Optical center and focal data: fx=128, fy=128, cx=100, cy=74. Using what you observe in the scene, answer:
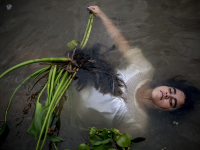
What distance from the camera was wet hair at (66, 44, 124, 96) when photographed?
1332 millimetres

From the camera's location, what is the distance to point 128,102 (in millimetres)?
1418

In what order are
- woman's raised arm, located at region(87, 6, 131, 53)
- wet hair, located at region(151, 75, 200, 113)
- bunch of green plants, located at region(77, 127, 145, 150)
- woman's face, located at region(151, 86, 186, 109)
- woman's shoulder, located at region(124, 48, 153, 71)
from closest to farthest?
bunch of green plants, located at region(77, 127, 145, 150) < woman's face, located at region(151, 86, 186, 109) < wet hair, located at region(151, 75, 200, 113) < woman's shoulder, located at region(124, 48, 153, 71) < woman's raised arm, located at region(87, 6, 131, 53)

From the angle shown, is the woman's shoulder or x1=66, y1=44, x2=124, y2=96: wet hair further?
the woman's shoulder

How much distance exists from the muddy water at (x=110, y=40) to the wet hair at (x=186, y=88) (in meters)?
0.07

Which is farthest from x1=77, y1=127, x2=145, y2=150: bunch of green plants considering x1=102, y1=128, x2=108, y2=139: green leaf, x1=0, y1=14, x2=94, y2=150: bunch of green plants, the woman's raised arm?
→ the woman's raised arm

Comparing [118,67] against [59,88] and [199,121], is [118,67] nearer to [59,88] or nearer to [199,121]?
[59,88]

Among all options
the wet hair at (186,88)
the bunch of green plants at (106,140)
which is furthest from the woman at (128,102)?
the bunch of green plants at (106,140)

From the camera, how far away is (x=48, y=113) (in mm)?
918

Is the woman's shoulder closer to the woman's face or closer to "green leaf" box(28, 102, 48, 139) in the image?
the woman's face

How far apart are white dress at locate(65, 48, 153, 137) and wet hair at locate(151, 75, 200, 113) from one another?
371 millimetres

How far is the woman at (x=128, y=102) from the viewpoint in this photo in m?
1.27

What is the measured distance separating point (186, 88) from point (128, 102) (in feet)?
2.39

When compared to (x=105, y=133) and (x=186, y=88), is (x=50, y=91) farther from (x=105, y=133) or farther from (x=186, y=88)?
(x=186, y=88)


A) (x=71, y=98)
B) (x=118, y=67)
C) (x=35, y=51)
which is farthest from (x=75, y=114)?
(x=35, y=51)
